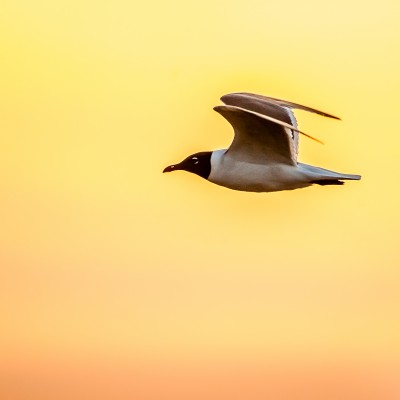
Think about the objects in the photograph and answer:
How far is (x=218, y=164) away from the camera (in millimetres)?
14555

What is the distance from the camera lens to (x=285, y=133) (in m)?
13.9

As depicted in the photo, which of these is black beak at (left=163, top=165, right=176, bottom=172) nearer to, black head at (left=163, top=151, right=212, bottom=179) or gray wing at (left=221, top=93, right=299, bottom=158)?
black head at (left=163, top=151, right=212, bottom=179)

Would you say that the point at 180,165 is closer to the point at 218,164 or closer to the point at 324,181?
the point at 218,164

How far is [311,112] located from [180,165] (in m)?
2.24

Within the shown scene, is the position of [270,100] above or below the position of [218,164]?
above

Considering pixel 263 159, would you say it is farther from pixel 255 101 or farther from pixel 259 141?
pixel 255 101

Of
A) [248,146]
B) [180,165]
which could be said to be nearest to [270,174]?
[248,146]

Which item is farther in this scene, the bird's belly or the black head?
the black head

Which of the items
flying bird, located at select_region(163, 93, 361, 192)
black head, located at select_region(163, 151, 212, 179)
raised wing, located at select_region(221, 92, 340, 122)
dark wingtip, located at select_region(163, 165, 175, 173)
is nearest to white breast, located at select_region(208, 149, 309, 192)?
flying bird, located at select_region(163, 93, 361, 192)

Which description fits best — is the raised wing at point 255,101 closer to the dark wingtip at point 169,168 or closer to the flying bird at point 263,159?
the flying bird at point 263,159

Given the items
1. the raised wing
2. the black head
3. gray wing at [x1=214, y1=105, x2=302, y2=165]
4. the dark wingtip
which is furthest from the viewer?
the dark wingtip

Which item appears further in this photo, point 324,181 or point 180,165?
point 180,165

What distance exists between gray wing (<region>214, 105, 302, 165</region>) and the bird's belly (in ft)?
0.29

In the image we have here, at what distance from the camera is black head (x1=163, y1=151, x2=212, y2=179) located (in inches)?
584
